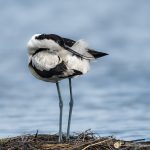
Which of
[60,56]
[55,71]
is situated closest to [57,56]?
[60,56]

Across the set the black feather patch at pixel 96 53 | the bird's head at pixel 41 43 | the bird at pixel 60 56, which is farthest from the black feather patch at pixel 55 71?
the black feather patch at pixel 96 53

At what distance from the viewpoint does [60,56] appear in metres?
11.4

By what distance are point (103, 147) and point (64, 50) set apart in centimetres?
214

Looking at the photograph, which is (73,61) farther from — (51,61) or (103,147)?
(103,147)

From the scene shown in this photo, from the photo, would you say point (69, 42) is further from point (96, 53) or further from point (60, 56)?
point (96, 53)

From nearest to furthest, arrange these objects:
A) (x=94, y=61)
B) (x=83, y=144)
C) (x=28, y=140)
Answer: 1. (x=83, y=144)
2. (x=28, y=140)
3. (x=94, y=61)

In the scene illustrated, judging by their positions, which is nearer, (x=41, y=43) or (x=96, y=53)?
(x=41, y=43)

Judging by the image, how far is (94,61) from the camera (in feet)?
38.8

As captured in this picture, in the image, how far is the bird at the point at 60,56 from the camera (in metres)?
11.4

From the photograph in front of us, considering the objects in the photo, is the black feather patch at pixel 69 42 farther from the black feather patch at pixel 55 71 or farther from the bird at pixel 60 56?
the black feather patch at pixel 55 71

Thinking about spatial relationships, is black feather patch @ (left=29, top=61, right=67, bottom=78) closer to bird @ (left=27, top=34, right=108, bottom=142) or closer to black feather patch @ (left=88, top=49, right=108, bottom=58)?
bird @ (left=27, top=34, right=108, bottom=142)

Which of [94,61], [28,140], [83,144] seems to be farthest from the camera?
[94,61]

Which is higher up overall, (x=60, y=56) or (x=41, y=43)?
(x=41, y=43)

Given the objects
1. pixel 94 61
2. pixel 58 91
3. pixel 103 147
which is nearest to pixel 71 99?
pixel 58 91
